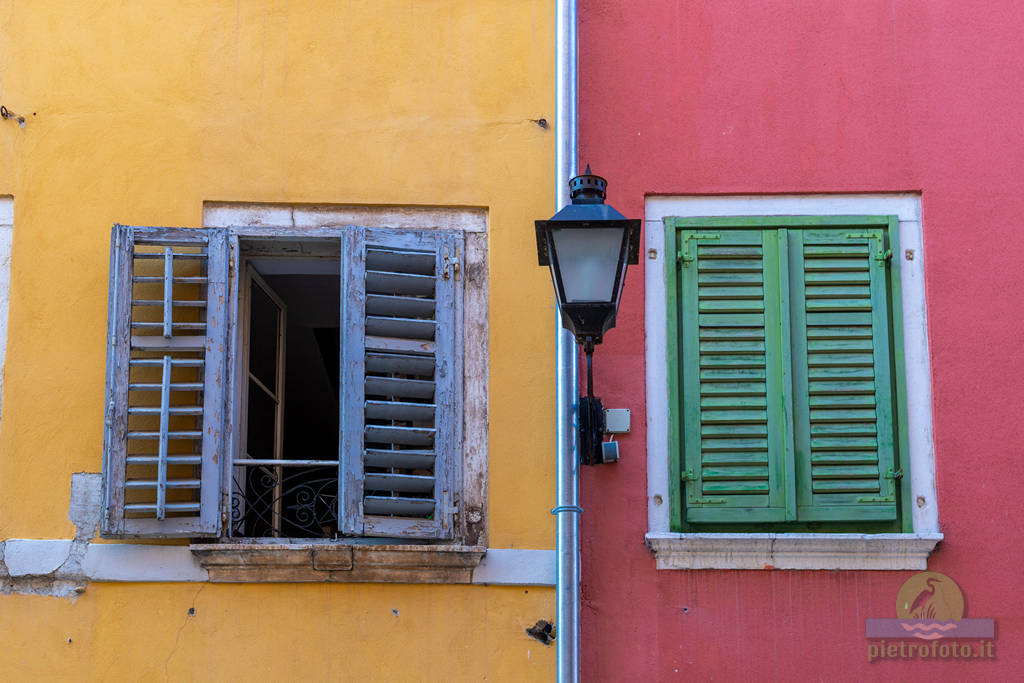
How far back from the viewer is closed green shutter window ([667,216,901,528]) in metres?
6.45

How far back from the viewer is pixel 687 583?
6.34 meters

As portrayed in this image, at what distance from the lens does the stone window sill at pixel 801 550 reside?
6.31 metres

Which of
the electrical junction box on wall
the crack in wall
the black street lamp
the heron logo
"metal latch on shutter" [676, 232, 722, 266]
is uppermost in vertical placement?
"metal latch on shutter" [676, 232, 722, 266]

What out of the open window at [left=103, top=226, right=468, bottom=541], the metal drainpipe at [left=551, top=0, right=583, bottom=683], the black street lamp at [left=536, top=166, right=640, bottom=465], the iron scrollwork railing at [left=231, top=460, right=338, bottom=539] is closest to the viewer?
the black street lamp at [left=536, top=166, right=640, bottom=465]

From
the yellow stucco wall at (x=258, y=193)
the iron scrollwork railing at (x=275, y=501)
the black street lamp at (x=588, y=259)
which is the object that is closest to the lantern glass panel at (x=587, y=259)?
the black street lamp at (x=588, y=259)

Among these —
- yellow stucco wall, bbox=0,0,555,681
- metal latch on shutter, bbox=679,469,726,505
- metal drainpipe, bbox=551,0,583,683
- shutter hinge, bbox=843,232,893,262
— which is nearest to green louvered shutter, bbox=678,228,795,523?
metal latch on shutter, bbox=679,469,726,505

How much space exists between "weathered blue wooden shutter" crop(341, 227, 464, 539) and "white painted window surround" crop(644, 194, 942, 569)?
92 cm

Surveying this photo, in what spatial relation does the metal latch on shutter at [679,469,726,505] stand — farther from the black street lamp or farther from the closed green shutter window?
the black street lamp

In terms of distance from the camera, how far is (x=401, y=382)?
6418 millimetres

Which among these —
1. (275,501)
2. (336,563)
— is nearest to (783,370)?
(336,563)

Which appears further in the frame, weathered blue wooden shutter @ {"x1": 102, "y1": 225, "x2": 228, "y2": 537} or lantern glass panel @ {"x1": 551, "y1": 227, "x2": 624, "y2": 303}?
weathered blue wooden shutter @ {"x1": 102, "y1": 225, "x2": 228, "y2": 537}


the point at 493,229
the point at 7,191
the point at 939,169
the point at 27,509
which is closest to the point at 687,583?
the point at 493,229

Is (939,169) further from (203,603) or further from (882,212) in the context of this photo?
(203,603)

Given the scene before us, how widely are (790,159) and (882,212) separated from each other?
506 millimetres
